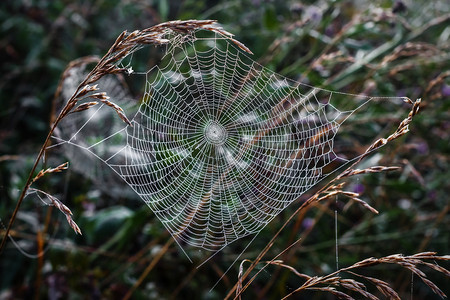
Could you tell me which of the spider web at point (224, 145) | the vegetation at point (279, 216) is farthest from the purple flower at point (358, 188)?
the spider web at point (224, 145)

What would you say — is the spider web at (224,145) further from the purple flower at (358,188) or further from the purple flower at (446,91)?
the purple flower at (446,91)

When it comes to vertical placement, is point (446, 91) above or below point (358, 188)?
above

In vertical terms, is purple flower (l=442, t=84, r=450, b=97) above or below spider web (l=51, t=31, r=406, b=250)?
below

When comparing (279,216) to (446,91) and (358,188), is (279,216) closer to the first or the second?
(358,188)

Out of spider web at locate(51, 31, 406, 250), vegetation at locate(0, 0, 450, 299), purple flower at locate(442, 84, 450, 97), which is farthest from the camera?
purple flower at locate(442, 84, 450, 97)

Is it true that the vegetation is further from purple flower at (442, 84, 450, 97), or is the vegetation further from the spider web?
the spider web

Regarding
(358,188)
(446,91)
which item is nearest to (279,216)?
(358,188)

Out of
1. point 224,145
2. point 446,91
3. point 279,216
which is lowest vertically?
point 279,216

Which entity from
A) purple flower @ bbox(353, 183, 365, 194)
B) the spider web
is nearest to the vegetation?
purple flower @ bbox(353, 183, 365, 194)

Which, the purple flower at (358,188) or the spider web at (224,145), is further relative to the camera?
the purple flower at (358,188)

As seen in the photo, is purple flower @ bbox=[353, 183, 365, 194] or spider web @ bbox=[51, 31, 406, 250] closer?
spider web @ bbox=[51, 31, 406, 250]
